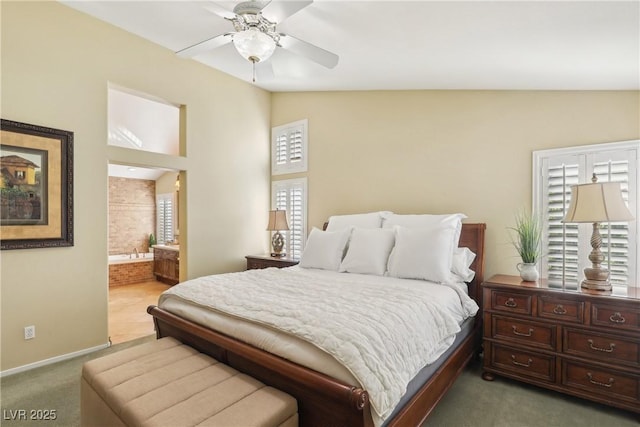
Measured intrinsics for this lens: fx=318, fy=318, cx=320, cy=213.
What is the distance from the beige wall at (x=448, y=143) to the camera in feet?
9.70

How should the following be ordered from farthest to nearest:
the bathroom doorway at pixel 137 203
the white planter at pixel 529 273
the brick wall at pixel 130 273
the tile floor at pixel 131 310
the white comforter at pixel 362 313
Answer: the brick wall at pixel 130 273 < the bathroom doorway at pixel 137 203 < the tile floor at pixel 131 310 < the white planter at pixel 529 273 < the white comforter at pixel 362 313

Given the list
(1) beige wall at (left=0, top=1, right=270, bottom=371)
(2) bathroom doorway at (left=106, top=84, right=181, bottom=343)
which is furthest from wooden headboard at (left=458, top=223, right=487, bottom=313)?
(2) bathroom doorway at (left=106, top=84, right=181, bottom=343)

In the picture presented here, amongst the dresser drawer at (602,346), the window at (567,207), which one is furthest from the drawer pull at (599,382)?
the window at (567,207)

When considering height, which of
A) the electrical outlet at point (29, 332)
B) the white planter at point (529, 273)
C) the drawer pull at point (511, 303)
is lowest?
the electrical outlet at point (29, 332)

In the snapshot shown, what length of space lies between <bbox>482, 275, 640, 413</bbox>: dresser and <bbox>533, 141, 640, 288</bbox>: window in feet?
1.07

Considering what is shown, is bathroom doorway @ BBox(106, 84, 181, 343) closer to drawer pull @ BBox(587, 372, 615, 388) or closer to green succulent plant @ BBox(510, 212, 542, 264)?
green succulent plant @ BBox(510, 212, 542, 264)

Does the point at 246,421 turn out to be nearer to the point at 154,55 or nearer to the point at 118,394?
the point at 118,394

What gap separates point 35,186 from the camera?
2.89 meters

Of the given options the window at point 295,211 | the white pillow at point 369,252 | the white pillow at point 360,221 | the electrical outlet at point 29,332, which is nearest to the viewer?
the electrical outlet at point 29,332

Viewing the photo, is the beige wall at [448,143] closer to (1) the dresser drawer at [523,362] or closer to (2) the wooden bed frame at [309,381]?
(1) the dresser drawer at [523,362]

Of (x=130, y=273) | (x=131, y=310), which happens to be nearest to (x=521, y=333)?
(x=131, y=310)

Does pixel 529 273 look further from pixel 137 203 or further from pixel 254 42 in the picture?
pixel 137 203

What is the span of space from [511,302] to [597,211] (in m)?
0.92

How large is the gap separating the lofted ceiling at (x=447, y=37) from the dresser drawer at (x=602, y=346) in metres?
1.99
